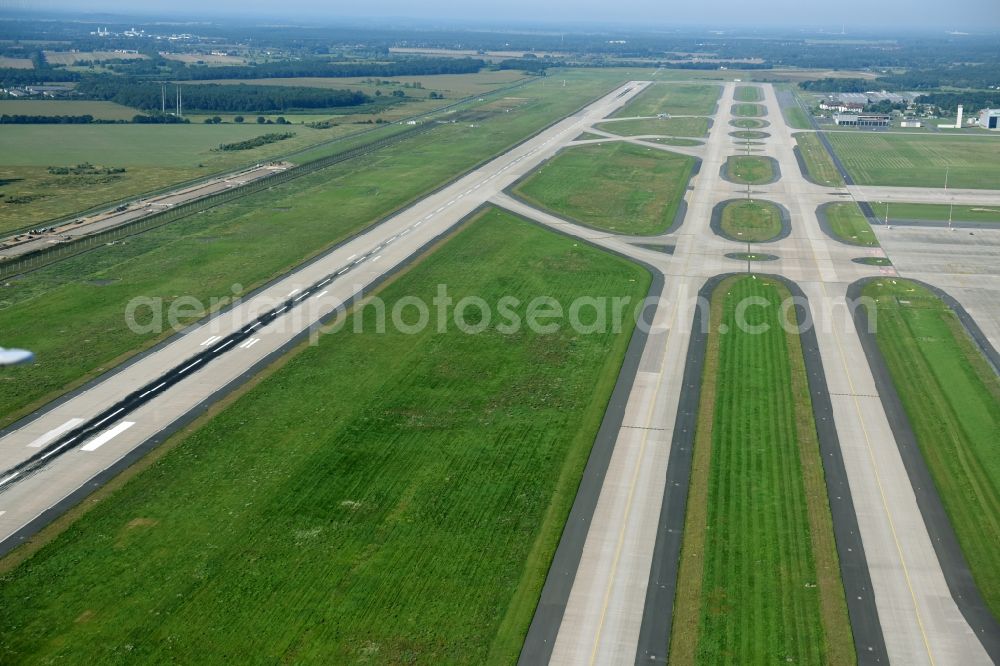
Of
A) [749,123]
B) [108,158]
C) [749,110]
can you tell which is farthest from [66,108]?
[749,110]

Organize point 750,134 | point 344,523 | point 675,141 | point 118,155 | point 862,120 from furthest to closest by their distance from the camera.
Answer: point 862,120
point 750,134
point 675,141
point 118,155
point 344,523

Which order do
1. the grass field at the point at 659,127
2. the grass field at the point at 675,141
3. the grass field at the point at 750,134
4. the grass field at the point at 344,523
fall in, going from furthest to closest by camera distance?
1. the grass field at the point at 659,127
2. the grass field at the point at 750,134
3. the grass field at the point at 675,141
4. the grass field at the point at 344,523

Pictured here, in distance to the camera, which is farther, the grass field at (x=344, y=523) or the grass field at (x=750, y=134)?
the grass field at (x=750, y=134)

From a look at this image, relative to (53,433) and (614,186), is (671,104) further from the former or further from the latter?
(53,433)

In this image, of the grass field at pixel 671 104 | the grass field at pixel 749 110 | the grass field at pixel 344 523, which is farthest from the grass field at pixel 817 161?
the grass field at pixel 344 523

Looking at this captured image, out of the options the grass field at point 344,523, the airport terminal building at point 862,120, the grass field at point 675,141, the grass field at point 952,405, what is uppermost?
the airport terminal building at point 862,120

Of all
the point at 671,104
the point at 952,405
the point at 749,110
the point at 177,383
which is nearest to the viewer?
the point at 952,405

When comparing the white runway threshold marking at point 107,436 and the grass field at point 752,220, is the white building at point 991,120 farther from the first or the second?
the white runway threshold marking at point 107,436
